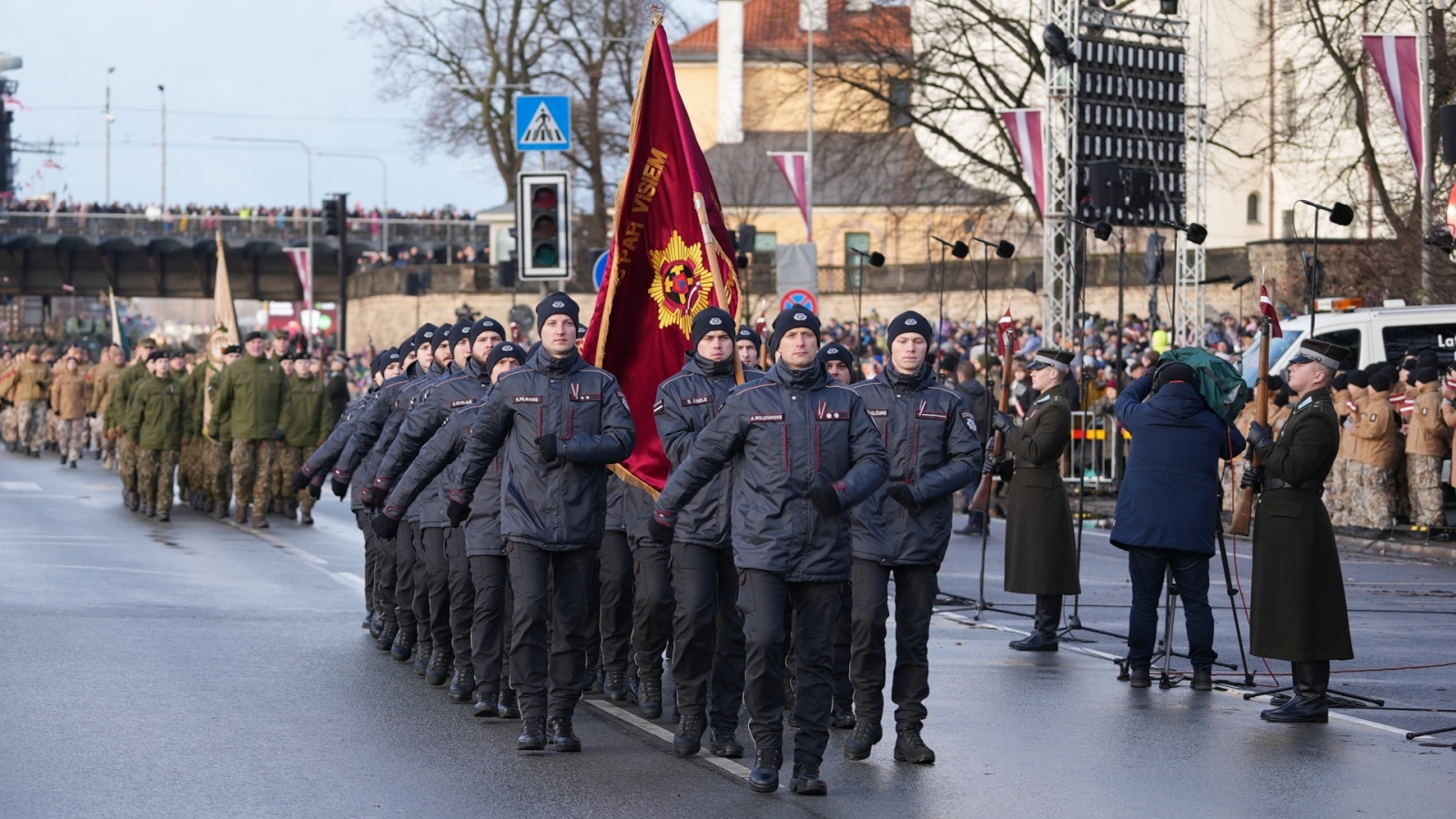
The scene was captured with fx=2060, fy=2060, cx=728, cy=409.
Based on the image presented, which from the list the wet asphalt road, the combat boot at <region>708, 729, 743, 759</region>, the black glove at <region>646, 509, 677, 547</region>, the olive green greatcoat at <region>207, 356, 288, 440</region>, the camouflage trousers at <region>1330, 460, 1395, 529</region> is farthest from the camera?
the olive green greatcoat at <region>207, 356, 288, 440</region>

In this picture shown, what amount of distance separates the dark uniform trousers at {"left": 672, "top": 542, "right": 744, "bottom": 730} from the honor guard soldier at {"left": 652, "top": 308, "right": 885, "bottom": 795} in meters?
0.62

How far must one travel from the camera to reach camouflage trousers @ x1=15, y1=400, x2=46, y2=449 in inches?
1471

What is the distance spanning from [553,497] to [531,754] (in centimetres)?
115

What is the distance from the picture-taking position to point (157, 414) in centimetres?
2347

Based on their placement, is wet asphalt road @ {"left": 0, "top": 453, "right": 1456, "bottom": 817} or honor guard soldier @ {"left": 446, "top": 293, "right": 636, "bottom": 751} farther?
honor guard soldier @ {"left": 446, "top": 293, "right": 636, "bottom": 751}

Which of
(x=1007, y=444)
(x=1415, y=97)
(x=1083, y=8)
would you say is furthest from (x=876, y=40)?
(x=1007, y=444)

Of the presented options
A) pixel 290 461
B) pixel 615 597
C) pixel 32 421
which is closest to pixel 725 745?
pixel 615 597

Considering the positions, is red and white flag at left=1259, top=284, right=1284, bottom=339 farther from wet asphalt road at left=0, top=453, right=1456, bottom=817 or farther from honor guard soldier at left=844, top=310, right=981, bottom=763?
honor guard soldier at left=844, top=310, right=981, bottom=763

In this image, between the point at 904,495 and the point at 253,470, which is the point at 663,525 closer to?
the point at 904,495

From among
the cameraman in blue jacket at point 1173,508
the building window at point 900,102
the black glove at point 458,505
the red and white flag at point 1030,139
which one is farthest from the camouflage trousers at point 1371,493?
the building window at point 900,102

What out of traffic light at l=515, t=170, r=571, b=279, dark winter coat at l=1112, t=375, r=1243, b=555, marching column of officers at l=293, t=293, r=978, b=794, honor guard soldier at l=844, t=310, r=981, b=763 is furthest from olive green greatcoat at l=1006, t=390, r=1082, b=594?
traffic light at l=515, t=170, r=571, b=279

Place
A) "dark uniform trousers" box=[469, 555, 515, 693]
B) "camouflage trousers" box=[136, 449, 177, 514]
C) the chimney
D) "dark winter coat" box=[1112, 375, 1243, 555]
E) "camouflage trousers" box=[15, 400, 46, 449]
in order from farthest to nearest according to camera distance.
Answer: the chimney → "camouflage trousers" box=[15, 400, 46, 449] → "camouflage trousers" box=[136, 449, 177, 514] → "dark winter coat" box=[1112, 375, 1243, 555] → "dark uniform trousers" box=[469, 555, 515, 693]

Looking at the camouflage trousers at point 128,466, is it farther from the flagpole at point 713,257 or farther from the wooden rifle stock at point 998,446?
the flagpole at point 713,257

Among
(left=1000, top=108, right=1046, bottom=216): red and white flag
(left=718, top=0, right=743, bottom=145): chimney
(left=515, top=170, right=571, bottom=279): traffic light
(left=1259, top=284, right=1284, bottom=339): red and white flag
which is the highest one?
(left=718, top=0, right=743, bottom=145): chimney
